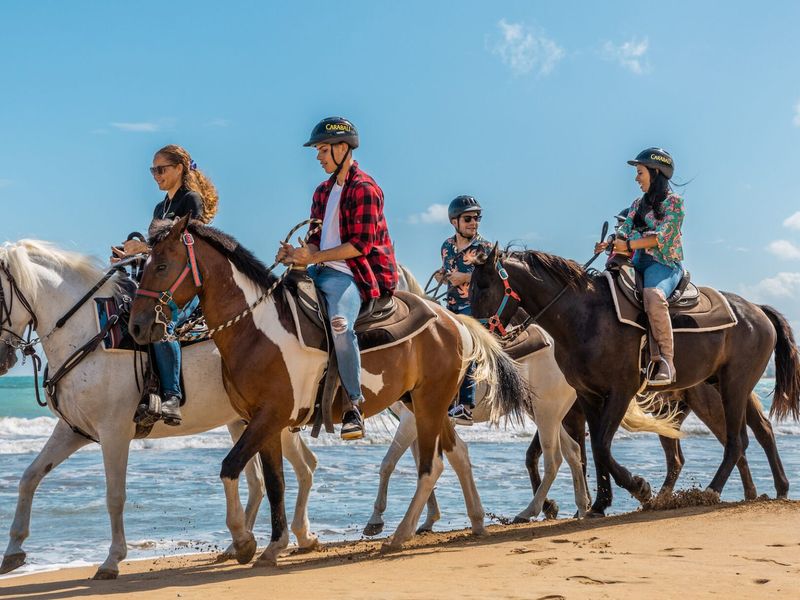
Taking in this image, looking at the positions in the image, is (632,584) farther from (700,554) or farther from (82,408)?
(82,408)

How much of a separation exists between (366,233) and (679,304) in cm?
353

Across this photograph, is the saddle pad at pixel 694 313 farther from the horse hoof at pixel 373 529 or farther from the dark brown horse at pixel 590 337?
the horse hoof at pixel 373 529

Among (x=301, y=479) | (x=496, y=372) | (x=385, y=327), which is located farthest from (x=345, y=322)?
(x=301, y=479)

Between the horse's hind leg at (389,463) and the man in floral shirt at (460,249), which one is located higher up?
the man in floral shirt at (460,249)

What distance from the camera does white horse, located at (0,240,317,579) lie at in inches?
279

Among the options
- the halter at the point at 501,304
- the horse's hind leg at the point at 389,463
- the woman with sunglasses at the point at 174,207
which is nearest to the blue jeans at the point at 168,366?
the woman with sunglasses at the point at 174,207

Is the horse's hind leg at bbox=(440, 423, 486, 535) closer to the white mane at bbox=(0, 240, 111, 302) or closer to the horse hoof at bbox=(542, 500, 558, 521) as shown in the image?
the horse hoof at bbox=(542, 500, 558, 521)

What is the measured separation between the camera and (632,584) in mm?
5609

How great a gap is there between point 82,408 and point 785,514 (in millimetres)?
5615

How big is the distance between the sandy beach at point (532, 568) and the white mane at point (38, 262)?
2194 millimetres

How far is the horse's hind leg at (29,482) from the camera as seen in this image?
7090mm

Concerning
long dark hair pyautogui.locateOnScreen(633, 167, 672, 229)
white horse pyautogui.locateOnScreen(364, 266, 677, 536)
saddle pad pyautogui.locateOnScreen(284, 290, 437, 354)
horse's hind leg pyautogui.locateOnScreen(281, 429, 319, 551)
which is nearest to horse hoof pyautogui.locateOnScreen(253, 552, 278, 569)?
horse's hind leg pyautogui.locateOnScreen(281, 429, 319, 551)

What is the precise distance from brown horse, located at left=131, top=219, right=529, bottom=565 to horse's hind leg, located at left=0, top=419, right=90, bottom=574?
1526mm

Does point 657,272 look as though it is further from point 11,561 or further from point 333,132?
point 11,561
